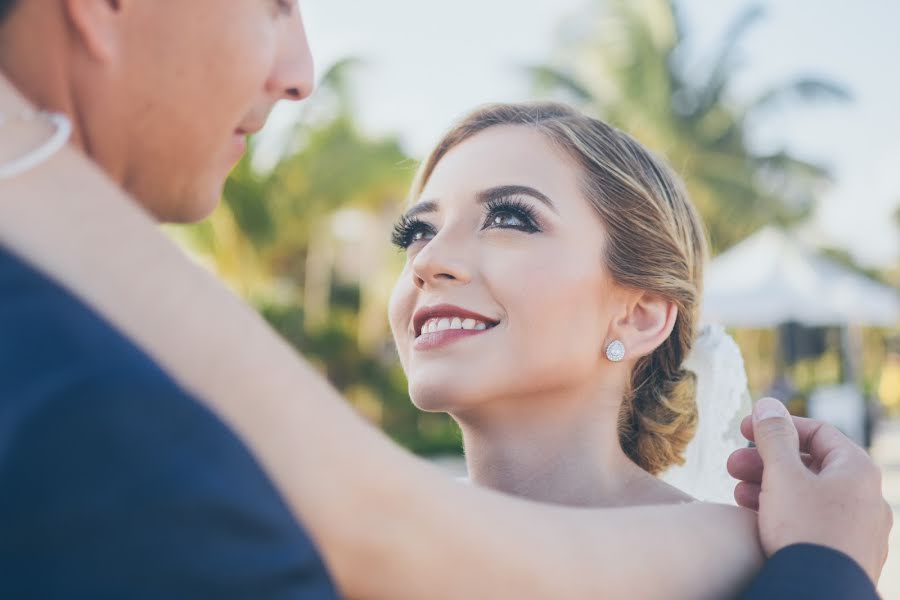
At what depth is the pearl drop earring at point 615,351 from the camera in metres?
2.21

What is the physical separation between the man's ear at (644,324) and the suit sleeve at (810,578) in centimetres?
96

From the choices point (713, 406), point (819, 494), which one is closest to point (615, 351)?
point (713, 406)

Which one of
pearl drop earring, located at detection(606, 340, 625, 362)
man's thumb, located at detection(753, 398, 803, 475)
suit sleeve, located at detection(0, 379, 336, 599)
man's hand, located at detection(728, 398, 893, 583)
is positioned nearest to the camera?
suit sleeve, located at detection(0, 379, 336, 599)

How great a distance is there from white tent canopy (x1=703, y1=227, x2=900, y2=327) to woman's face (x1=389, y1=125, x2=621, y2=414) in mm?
10595

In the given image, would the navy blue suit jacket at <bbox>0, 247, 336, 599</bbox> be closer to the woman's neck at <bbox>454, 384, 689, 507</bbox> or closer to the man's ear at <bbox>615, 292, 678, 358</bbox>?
the woman's neck at <bbox>454, 384, 689, 507</bbox>

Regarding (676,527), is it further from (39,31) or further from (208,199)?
(39,31)

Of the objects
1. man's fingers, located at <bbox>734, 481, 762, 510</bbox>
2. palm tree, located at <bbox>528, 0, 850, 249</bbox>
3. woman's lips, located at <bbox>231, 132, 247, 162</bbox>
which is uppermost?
woman's lips, located at <bbox>231, 132, 247, 162</bbox>

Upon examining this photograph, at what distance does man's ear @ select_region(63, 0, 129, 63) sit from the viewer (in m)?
0.97

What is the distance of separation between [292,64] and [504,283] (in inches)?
37.9

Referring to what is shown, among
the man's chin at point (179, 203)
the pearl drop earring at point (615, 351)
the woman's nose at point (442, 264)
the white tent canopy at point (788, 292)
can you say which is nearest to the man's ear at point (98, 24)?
the man's chin at point (179, 203)

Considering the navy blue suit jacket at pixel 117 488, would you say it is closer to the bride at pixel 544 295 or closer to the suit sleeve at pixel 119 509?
the suit sleeve at pixel 119 509

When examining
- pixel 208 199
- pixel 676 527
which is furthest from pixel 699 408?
pixel 208 199

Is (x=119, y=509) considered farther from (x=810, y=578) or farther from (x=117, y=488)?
(x=810, y=578)

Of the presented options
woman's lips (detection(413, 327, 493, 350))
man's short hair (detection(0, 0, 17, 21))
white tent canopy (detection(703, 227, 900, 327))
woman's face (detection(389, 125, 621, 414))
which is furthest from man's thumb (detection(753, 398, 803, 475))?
white tent canopy (detection(703, 227, 900, 327))
